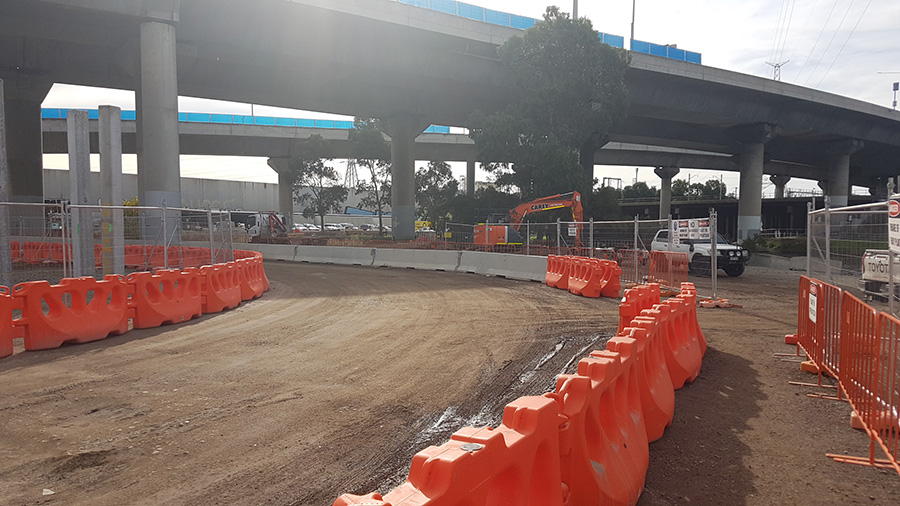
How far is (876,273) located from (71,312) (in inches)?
474

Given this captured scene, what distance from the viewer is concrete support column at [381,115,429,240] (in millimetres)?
45406

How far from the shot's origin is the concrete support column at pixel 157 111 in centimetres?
2503

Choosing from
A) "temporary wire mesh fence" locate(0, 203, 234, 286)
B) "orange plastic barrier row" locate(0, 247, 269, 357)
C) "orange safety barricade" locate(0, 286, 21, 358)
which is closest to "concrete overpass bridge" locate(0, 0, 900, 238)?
"temporary wire mesh fence" locate(0, 203, 234, 286)

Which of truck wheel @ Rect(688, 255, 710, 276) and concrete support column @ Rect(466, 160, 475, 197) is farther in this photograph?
concrete support column @ Rect(466, 160, 475, 197)

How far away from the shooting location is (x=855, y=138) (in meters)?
56.2

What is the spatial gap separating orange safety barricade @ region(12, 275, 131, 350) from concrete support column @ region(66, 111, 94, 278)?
15.6 ft

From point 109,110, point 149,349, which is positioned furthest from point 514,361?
point 109,110

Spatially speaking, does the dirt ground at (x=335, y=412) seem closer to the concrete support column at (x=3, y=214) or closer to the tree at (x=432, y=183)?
the concrete support column at (x=3, y=214)

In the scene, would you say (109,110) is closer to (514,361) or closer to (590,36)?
(514,361)

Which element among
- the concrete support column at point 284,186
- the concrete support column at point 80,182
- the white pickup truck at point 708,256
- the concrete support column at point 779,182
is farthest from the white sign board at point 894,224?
the concrete support column at point 779,182

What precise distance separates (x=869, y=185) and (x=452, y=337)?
96383 mm

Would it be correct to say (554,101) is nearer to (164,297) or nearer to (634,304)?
(164,297)

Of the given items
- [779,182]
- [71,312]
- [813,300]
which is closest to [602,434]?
[813,300]

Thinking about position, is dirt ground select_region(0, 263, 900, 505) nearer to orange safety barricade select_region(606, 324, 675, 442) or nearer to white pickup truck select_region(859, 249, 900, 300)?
orange safety barricade select_region(606, 324, 675, 442)
